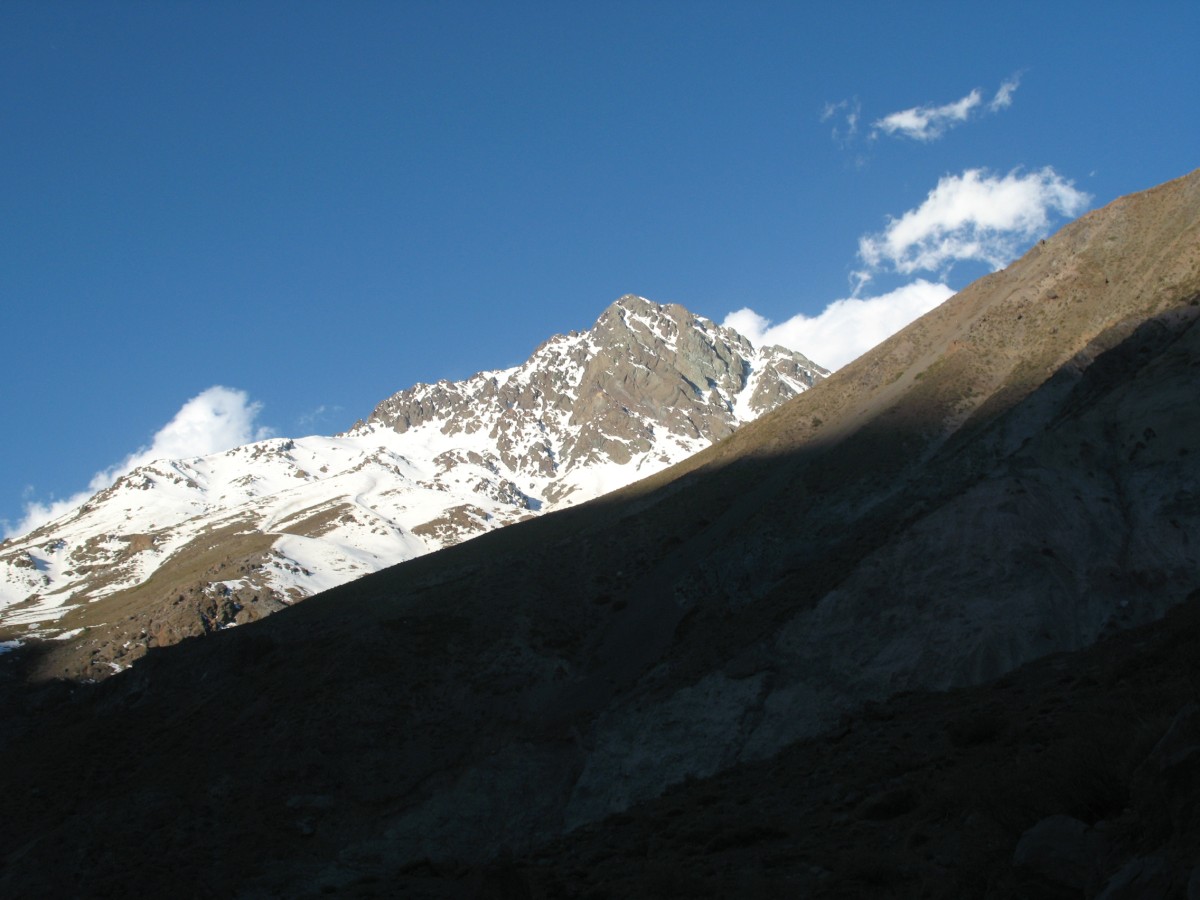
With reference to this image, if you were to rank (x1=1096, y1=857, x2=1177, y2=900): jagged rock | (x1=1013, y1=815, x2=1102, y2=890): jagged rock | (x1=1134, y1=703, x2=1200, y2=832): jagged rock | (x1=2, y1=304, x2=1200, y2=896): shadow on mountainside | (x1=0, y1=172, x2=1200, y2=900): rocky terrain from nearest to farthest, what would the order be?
1. (x1=1096, y1=857, x2=1177, y2=900): jagged rock
2. (x1=1134, y1=703, x2=1200, y2=832): jagged rock
3. (x1=1013, y1=815, x2=1102, y2=890): jagged rock
4. (x1=0, y1=172, x2=1200, y2=900): rocky terrain
5. (x1=2, y1=304, x2=1200, y2=896): shadow on mountainside

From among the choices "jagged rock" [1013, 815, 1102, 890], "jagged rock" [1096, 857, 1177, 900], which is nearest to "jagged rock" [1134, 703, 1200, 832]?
"jagged rock" [1096, 857, 1177, 900]

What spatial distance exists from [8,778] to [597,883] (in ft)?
145

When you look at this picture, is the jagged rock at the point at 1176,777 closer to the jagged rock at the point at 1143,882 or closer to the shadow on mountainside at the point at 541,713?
the jagged rock at the point at 1143,882

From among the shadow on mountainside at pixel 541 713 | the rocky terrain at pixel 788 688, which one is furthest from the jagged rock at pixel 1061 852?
the shadow on mountainside at pixel 541 713

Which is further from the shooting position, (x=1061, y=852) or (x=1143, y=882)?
(x=1061, y=852)

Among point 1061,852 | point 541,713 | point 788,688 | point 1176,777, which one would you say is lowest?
point 788,688

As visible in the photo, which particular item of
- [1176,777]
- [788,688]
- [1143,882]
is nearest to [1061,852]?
[1176,777]

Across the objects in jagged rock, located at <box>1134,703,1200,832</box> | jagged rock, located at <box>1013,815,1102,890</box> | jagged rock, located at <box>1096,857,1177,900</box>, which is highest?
jagged rock, located at <box>1134,703,1200,832</box>

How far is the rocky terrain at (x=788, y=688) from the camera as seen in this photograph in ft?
56.9

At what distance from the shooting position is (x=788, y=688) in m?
35.3

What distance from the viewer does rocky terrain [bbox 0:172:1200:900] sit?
17328 mm

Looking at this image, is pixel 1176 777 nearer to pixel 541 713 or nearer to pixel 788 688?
pixel 788 688

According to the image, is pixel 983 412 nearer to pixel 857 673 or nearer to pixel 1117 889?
pixel 857 673

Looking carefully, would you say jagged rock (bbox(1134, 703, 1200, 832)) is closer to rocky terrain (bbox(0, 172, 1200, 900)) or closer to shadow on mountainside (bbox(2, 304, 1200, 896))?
rocky terrain (bbox(0, 172, 1200, 900))
